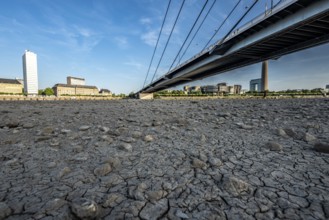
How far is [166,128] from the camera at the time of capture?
352 centimetres

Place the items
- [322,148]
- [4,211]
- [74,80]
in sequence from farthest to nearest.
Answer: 1. [74,80]
2. [322,148]
3. [4,211]

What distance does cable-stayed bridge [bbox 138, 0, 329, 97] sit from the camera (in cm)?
1114

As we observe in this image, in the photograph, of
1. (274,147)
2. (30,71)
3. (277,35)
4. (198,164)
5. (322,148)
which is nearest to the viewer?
(198,164)

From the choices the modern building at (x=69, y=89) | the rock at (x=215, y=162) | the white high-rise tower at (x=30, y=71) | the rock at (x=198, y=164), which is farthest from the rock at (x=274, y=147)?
the white high-rise tower at (x=30, y=71)

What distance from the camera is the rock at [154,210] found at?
3.56 feet

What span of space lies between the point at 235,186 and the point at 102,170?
3.92 ft

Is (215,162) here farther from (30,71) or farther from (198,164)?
(30,71)

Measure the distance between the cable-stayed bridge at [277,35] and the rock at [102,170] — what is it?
14489 mm

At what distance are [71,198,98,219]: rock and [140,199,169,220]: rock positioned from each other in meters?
0.30

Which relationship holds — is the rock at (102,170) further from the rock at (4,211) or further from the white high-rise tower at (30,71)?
the white high-rise tower at (30,71)

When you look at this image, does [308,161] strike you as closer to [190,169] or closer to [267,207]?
[267,207]

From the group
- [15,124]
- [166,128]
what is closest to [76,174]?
[166,128]

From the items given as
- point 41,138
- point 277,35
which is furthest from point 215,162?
point 277,35

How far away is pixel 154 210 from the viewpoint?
1135 millimetres
